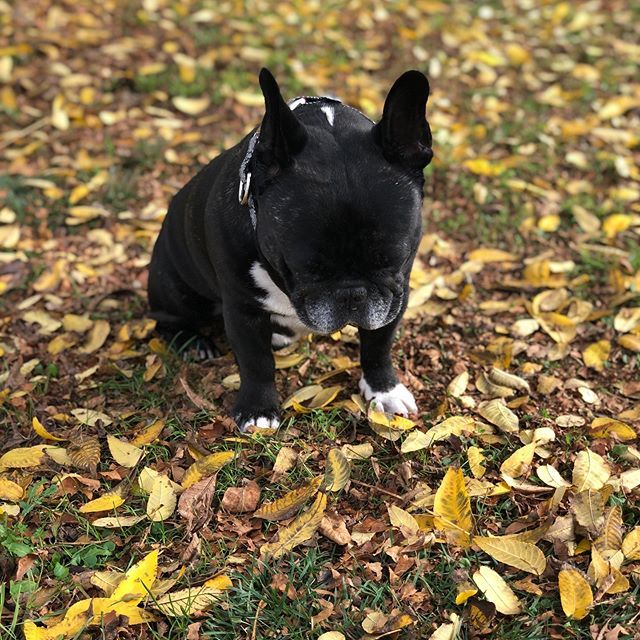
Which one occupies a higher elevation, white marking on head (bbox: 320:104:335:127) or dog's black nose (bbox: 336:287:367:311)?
white marking on head (bbox: 320:104:335:127)

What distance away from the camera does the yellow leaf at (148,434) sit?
3703 millimetres

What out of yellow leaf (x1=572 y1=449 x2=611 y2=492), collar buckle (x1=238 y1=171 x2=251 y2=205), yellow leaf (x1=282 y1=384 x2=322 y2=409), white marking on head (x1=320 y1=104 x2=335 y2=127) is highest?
white marking on head (x1=320 y1=104 x2=335 y2=127)

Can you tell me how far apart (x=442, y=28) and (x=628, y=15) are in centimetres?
190

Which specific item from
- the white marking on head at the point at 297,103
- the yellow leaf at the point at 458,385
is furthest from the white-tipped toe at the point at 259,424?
the white marking on head at the point at 297,103

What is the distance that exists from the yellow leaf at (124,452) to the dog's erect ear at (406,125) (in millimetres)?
1730

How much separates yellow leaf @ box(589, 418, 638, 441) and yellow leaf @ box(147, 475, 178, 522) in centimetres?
185

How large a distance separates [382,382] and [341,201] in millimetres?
1274

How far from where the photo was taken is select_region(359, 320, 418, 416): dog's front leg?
12.3ft

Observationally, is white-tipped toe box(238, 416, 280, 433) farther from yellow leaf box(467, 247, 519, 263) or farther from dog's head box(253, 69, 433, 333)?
yellow leaf box(467, 247, 519, 263)

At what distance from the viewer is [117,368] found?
4.21 metres

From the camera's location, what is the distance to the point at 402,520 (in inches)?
126

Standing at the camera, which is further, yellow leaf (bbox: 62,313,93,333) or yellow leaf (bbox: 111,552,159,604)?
yellow leaf (bbox: 62,313,93,333)

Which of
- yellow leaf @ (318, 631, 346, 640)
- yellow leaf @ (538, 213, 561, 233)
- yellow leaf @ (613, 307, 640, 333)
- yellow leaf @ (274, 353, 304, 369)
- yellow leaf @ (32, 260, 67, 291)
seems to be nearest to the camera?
yellow leaf @ (318, 631, 346, 640)

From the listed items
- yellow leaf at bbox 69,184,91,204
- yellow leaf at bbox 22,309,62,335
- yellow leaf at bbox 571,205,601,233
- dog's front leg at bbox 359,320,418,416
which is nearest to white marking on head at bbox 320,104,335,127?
dog's front leg at bbox 359,320,418,416
